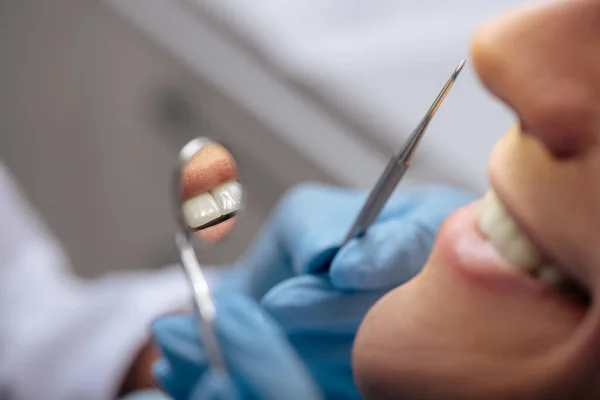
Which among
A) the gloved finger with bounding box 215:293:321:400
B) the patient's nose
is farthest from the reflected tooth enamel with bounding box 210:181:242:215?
the patient's nose

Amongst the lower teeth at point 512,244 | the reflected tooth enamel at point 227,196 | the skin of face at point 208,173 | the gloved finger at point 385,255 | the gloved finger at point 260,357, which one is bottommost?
the gloved finger at point 260,357

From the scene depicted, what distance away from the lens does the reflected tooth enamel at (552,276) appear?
36 cm

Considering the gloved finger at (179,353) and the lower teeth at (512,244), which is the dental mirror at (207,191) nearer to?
the gloved finger at (179,353)

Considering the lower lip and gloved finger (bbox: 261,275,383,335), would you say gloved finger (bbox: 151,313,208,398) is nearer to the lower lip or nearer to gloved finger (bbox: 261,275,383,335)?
gloved finger (bbox: 261,275,383,335)

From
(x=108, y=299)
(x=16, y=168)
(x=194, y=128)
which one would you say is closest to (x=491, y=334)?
(x=108, y=299)

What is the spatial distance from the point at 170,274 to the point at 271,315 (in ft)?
1.55

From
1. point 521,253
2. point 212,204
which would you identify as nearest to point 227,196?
point 212,204

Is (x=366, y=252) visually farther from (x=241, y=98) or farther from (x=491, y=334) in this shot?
(x=241, y=98)

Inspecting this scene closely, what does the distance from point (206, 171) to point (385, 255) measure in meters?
0.14

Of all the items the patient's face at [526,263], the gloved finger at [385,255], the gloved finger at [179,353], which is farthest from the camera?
the gloved finger at [179,353]

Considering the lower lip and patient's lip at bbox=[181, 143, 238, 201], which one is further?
patient's lip at bbox=[181, 143, 238, 201]

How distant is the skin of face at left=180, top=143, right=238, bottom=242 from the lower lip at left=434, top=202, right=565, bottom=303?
0.58ft

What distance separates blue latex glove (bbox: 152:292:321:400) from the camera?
52 centimetres

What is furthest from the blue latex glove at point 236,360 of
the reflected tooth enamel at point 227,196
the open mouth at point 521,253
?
the open mouth at point 521,253
